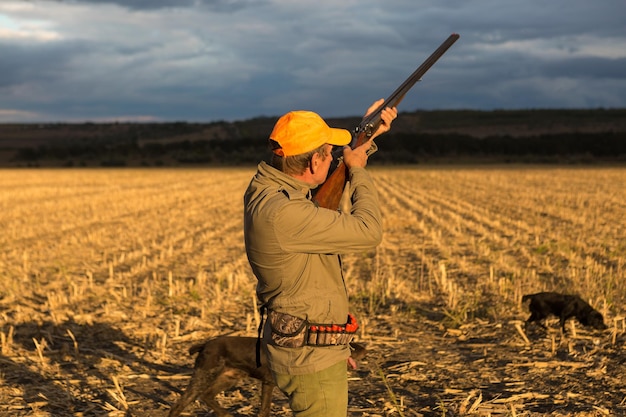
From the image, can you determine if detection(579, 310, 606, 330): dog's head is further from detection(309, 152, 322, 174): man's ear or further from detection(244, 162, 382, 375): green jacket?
detection(309, 152, 322, 174): man's ear

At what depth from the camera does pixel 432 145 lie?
7475 cm

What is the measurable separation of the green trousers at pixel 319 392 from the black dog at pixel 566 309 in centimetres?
496

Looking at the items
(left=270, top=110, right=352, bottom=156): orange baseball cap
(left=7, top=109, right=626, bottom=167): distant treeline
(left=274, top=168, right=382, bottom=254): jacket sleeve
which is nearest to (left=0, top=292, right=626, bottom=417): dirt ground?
(left=274, top=168, right=382, bottom=254): jacket sleeve

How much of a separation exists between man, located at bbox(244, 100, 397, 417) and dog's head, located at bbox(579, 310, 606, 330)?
16.8 feet

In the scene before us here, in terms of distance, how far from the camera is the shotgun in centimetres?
361

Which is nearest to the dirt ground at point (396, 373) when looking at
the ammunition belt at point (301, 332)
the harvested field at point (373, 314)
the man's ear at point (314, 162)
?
the harvested field at point (373, 314)

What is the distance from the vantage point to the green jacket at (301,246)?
3.20 meters

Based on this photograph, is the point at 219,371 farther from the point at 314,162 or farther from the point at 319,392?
the point at 314,162

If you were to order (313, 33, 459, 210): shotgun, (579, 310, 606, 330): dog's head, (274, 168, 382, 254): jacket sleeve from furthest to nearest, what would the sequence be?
(579, 310, 606, 330): dog's head < (313, 33, 459, 210): shotgun < (274, 168, 382, 254): jacket sleeve

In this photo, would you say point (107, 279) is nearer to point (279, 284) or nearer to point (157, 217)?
point (279, 284)

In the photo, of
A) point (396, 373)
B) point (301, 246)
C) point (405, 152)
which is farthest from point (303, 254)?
point (405, 152)

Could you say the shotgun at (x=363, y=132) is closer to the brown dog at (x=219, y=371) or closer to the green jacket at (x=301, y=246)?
the green jacket at (x=301, y=246)

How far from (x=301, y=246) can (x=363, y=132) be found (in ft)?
2.78

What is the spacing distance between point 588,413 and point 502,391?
2.50 feet
